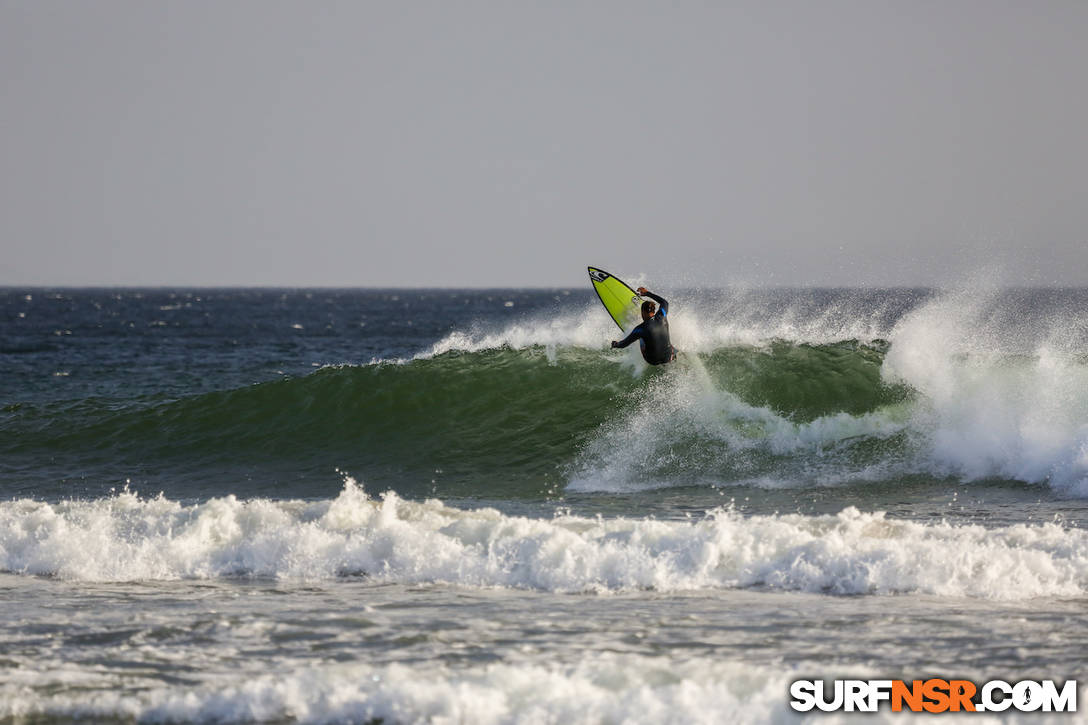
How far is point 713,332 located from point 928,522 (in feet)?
25.2

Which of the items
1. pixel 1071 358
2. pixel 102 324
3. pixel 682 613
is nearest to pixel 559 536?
pixel 682 613

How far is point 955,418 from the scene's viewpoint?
15375mm

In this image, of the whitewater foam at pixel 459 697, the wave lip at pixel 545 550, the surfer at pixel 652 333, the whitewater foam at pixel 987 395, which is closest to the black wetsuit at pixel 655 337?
the surfer at pixel 652 333

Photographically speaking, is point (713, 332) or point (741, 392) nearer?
point (741, 392)

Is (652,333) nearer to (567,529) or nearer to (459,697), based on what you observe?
(567,529)

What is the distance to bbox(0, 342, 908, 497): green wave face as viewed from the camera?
601 inches

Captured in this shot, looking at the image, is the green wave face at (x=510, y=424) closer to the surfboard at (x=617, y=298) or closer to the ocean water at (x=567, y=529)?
the ocean water at (x=567, y=529)

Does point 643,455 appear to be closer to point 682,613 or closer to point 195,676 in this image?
point 682,613

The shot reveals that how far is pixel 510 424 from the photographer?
56.9 ft

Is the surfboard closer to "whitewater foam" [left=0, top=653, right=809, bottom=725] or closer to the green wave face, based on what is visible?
the green wave face

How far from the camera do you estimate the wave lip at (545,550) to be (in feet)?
30.2

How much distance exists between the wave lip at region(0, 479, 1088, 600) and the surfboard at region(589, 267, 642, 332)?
7518 mm

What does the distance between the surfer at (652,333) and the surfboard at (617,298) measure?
1.57 m

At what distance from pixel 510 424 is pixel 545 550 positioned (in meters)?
7.51
